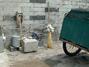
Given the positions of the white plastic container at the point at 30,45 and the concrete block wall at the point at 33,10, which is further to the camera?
the concrete block wall at the point at 33,10

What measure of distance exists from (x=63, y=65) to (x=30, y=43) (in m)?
1.72

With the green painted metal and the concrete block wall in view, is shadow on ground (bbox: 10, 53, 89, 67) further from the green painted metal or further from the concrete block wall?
the concrete block wall

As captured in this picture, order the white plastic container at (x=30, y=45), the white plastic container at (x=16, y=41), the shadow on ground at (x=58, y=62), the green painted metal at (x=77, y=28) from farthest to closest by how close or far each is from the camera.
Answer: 1. the white plastic container at (x=16, y=41)
2. the white plastic container at (x=30, y=45)
3. the shadow on ground at (x=58, y=62)
4. the green painted metal at (x=77, y=28)

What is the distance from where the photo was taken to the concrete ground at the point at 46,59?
6570mm

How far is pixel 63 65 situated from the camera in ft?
21.3

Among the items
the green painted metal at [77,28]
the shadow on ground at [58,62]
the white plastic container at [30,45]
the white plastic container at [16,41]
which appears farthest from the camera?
the white plastic container at [16,41]

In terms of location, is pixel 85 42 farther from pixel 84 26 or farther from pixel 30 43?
pixel 30 43

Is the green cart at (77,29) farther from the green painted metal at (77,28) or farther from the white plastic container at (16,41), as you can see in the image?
the white plastic container at (16,41)

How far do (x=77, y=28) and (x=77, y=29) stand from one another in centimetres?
3

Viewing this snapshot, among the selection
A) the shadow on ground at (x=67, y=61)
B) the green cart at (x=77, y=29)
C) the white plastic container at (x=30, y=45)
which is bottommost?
the shadow on ground at (x=67, y=61)

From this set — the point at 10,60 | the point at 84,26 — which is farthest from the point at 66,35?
the point at 10,60

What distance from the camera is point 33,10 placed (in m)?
8.43

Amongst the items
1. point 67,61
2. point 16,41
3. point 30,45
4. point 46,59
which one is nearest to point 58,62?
point 67,61

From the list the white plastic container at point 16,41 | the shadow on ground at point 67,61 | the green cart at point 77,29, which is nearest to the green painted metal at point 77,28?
the green cart at point 77,29
